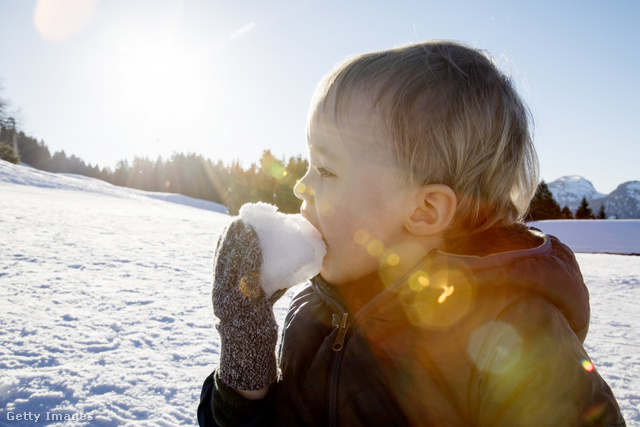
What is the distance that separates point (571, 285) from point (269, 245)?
797 mm

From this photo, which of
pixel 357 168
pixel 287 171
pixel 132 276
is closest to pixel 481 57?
pixel 357 168

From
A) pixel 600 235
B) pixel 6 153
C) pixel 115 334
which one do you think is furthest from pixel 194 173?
pixel 115 334

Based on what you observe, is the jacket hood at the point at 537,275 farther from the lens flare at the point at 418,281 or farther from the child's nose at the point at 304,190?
the child's nose at the point at 304,190

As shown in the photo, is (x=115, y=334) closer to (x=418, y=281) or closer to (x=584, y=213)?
(x=418, y=281)

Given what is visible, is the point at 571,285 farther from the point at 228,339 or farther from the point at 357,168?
the point at 228,339

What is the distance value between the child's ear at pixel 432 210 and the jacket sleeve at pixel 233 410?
2.19 feet

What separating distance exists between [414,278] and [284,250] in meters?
0.37

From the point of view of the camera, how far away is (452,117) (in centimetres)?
103

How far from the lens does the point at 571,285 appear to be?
92cm

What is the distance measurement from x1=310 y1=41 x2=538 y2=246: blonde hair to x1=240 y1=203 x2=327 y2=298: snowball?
1.15 ft

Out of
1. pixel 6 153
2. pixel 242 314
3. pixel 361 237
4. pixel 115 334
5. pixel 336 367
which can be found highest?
pixel 6 153

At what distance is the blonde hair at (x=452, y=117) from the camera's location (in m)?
1.04

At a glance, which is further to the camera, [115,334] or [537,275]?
[115,334]

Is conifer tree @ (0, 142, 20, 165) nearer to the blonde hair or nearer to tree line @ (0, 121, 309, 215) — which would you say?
tree line @ (0, 121, 309, 215)
